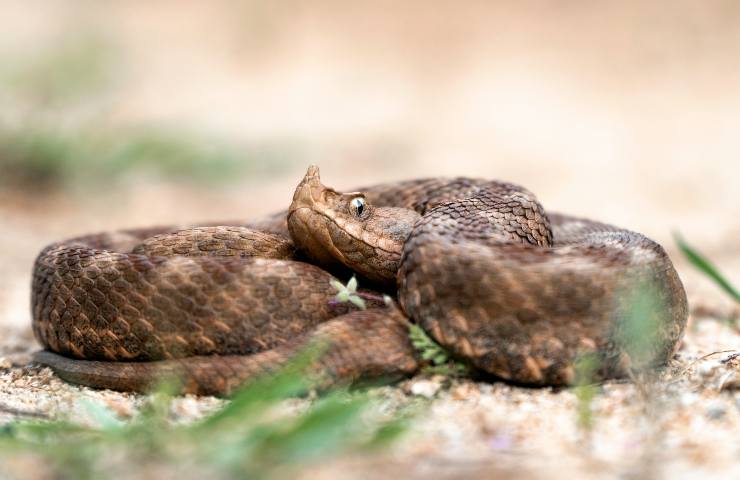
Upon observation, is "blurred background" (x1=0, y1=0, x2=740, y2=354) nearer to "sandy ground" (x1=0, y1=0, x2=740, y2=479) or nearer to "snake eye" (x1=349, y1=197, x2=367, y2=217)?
"sandy ground" (x1=0, y1=0, x2=740, y2=479)

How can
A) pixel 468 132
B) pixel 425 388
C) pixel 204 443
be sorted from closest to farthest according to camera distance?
pixel 204 443 < pixel 425 388 < pixel 468 132

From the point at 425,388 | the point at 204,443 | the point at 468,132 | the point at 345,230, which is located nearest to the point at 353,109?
the point at 468,132

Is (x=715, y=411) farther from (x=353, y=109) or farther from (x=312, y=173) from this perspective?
(x=353, y=109)

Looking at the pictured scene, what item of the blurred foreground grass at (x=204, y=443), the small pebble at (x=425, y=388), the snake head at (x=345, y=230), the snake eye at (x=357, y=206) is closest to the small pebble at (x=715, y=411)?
the small pebble at (x=425, y=388)

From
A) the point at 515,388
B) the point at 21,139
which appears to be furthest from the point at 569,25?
the point at 515,388

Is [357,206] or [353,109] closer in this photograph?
[357,206]

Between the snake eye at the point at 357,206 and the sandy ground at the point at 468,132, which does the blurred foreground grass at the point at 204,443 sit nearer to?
the sandy ground at the point at 468,132
